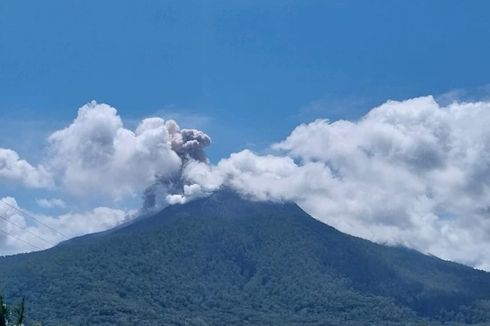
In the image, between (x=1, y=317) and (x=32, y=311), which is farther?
(x=32, y=311)

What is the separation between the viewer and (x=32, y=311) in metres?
195

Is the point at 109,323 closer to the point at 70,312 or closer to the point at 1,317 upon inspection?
the point at 70,312

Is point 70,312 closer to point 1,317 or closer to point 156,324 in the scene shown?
point 156,324

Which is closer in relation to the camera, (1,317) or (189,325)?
(1,317)

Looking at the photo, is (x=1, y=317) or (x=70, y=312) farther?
(x=70, y=312)

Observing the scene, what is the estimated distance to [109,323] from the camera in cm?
19088

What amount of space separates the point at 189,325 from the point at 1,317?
14158 centimetres

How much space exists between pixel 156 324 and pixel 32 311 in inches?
1007

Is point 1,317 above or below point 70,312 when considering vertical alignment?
below

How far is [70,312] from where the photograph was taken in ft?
655

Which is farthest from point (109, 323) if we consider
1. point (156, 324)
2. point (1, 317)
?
point (1, 317)

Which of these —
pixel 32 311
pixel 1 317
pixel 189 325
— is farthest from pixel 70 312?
pixel 1 317

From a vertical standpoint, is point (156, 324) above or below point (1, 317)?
above

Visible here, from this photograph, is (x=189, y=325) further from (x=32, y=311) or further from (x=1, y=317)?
(x=1, y=317)
